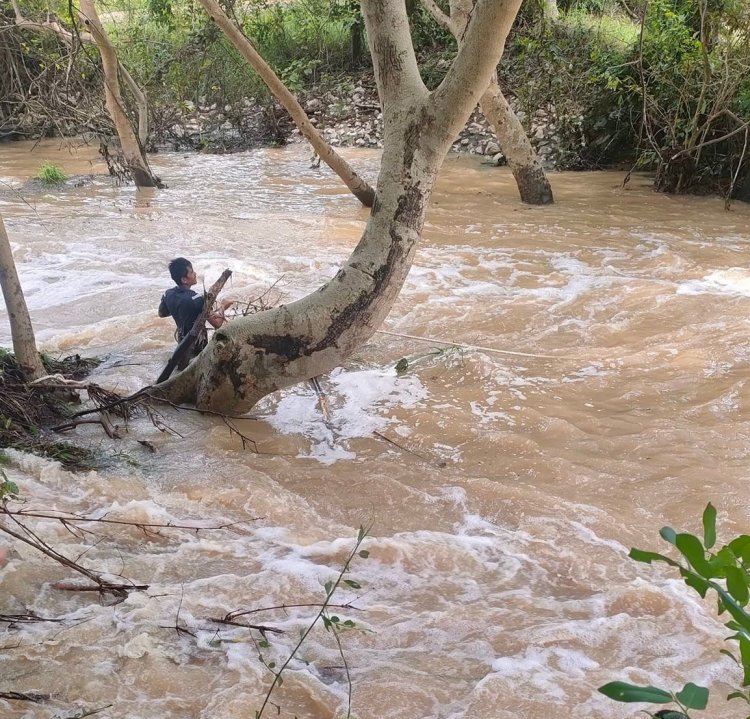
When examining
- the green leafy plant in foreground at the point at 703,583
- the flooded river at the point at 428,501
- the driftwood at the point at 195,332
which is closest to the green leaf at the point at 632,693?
the green leafy plant in foreground at the point at 703,583

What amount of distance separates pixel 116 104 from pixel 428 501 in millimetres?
9054

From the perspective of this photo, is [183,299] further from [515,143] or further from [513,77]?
[513,77]

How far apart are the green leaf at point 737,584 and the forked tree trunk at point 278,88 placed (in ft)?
16.1

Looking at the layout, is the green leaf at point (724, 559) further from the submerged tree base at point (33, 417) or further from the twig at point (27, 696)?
the submerged tree base at point (33, 417)

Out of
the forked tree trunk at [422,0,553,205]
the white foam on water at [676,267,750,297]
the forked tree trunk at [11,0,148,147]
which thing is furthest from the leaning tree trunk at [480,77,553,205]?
the forked tree trunk at [11,0,148,147]

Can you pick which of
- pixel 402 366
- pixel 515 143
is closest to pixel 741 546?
pixel 402 366

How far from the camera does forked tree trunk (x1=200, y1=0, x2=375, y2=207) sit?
6.12m

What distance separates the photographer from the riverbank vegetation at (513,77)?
30.1 ft

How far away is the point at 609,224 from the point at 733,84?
2212 millimetres

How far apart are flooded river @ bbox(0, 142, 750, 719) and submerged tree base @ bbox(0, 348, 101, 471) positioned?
14cm

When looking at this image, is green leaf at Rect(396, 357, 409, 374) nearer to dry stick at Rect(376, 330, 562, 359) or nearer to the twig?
dry stick at Rect(376, 330, 562, 359)

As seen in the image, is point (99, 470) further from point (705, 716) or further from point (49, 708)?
point (705, 716)

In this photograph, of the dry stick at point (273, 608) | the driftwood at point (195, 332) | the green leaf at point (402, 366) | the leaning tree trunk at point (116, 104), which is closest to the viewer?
the dry stick at point (273, 608)

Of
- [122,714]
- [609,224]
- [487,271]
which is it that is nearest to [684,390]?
[487,271]
